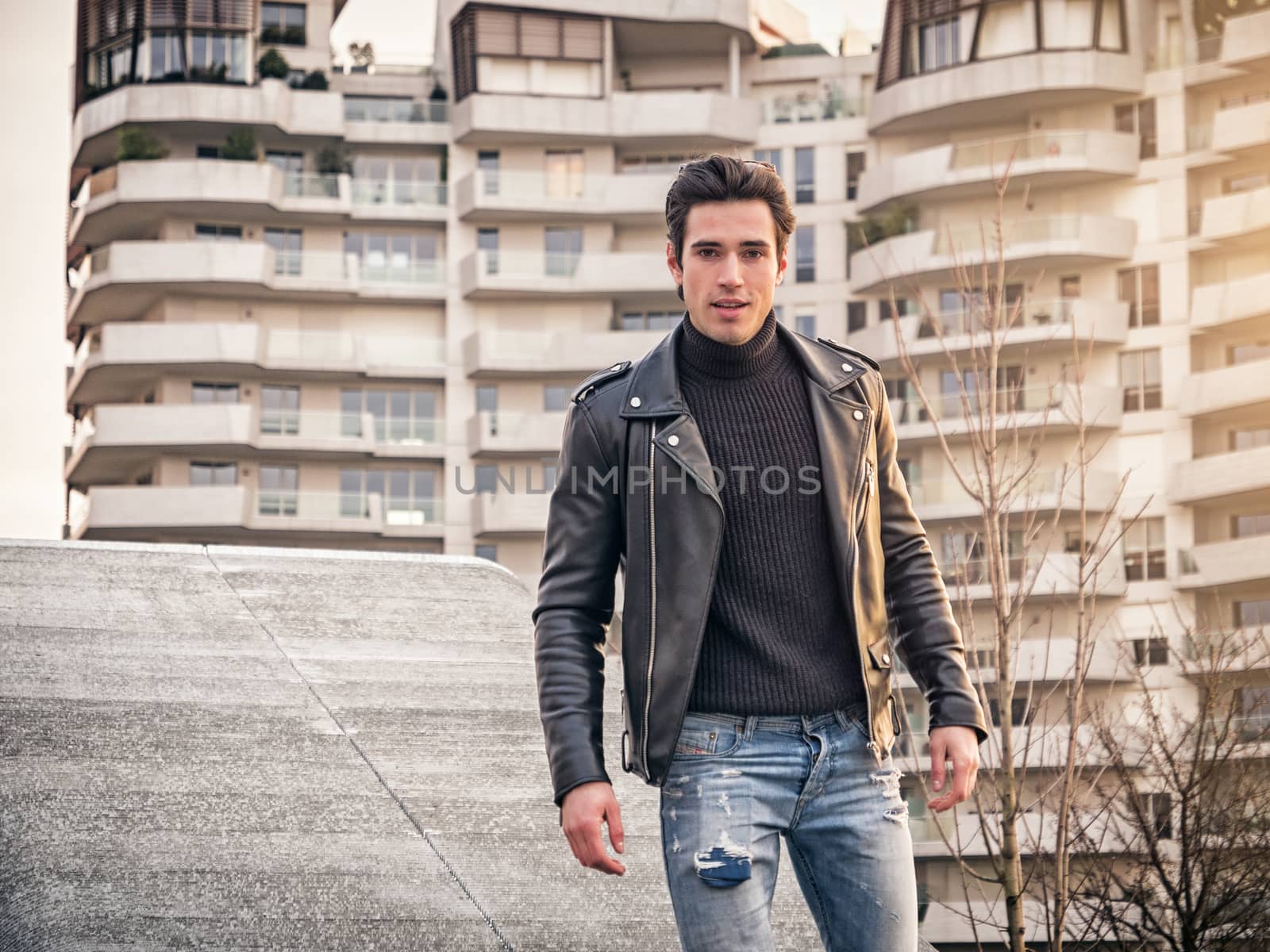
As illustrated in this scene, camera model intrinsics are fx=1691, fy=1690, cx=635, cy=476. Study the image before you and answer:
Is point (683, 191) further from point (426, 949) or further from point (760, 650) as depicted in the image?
point (426, 949)

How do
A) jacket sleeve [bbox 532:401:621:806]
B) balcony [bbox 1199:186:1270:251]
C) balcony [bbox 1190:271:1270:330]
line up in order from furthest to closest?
balcony [bbox 1199:186:1270:251], balcony [bbox 1190:271:1270:330], jacket sleeve [bbox 532:401:621:806]

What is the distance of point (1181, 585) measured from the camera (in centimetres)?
4781

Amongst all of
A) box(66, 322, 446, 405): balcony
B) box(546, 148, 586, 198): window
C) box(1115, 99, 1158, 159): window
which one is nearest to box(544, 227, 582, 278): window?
box(546, 148, 586, 198): window

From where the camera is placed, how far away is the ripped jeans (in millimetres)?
3125

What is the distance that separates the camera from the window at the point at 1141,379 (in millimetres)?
49500

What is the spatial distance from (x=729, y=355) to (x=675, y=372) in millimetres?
117

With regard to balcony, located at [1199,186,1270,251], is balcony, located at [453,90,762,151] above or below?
above

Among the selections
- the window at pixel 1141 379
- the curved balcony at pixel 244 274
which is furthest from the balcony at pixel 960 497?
the curved balcony at pixel 244 274

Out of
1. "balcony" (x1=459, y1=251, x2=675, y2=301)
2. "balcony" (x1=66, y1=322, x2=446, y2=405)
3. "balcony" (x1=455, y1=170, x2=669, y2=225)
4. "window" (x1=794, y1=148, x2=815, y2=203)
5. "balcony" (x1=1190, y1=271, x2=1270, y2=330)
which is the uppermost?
"window" (x1=794, y1=148, x2=815, y2=203)

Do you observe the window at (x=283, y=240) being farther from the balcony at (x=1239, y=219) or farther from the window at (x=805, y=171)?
the balcony at (x=1239, y=219)

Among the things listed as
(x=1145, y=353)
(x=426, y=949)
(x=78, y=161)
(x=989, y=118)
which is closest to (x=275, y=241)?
(x=78, y=161)

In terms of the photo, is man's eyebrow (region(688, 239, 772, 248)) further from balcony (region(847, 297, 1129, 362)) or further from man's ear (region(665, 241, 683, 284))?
balcony (region(847, 297, 1129, 362))

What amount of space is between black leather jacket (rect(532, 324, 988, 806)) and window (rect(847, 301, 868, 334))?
50419 millimetres

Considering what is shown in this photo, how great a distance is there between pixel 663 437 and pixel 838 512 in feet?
1.23
